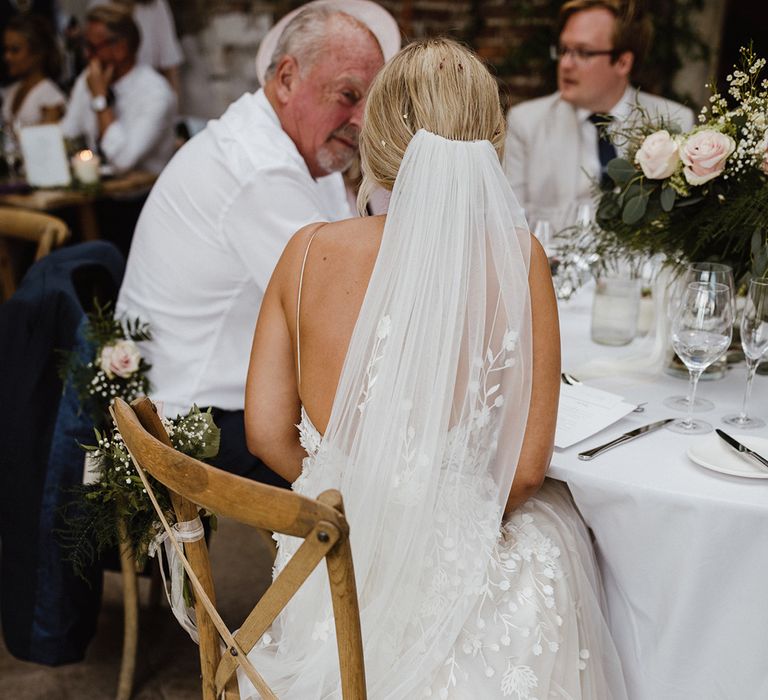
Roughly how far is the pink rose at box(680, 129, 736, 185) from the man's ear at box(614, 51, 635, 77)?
7.13ft

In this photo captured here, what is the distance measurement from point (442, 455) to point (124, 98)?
15.1 ft

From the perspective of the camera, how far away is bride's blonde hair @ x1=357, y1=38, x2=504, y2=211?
1.27 metres

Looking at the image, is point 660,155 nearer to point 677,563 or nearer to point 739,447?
point 739,447

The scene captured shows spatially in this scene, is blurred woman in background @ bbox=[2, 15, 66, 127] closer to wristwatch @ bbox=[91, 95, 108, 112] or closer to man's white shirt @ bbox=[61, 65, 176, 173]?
man's white shirt @ bbox=[61, 65, 176, 173]

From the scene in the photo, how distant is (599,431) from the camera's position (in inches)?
58.1

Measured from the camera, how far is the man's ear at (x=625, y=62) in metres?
3.56

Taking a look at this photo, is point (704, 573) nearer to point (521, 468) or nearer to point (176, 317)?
point (521, 468)

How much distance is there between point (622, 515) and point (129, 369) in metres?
1.15

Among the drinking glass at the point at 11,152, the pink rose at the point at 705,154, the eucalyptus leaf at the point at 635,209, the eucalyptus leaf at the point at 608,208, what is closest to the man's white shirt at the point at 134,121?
the drinking glass at the point at 11,152

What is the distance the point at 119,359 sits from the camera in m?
1.90

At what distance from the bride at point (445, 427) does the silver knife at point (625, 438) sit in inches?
4.1

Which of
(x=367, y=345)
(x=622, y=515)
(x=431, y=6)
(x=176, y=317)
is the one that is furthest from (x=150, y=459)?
(x=431, y=6)

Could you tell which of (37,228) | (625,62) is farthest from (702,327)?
(625,62)

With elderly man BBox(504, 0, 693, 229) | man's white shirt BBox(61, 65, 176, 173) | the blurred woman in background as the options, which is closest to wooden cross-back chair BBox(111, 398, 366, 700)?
elderly man BBox(504, 0, 693, 229)
